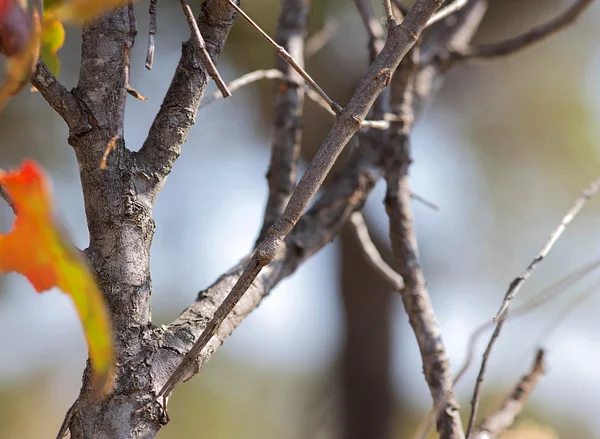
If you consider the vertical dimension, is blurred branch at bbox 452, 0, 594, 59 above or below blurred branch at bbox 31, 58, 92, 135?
above

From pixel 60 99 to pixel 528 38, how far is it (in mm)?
481

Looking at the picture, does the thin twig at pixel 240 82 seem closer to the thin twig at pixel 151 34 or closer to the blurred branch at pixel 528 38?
the thin twig at pixel 151 34

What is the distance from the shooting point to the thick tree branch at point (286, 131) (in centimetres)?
48

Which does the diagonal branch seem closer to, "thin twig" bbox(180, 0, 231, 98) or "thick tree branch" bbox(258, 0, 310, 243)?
"thick tree branch" bbox(258, 0, 310, 243)

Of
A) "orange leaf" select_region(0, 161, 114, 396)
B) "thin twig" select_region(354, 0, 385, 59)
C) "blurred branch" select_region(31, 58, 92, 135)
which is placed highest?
"thin twig" select_region(354, 0, 385, 59)

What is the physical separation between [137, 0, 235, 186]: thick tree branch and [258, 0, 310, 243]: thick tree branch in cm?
15

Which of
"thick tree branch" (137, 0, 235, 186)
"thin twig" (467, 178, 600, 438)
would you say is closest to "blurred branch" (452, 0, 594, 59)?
"thin twig" (467, 178, 600, 438)

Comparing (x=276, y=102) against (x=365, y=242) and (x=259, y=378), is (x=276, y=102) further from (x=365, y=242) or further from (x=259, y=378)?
(x=259, y=378)

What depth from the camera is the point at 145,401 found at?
27cm

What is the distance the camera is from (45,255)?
0.47 ft

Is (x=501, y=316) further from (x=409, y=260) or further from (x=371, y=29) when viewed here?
(x=371, y=29)

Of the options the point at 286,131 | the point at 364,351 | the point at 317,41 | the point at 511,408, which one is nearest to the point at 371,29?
the point at 286,131

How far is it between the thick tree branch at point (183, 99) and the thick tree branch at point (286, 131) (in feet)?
0.50

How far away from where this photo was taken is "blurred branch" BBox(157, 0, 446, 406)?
0.85 feet
